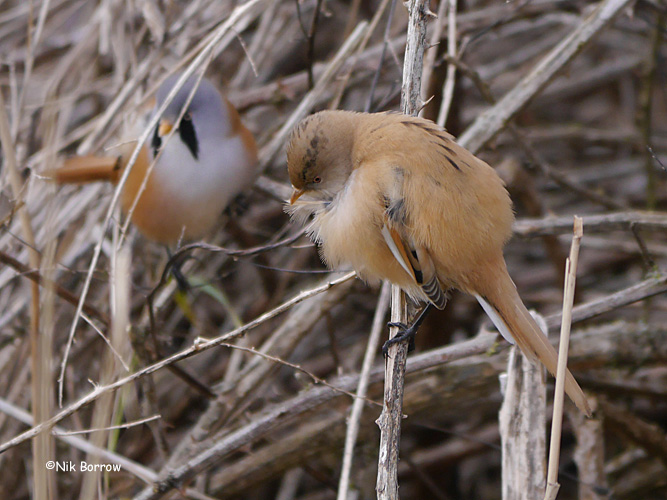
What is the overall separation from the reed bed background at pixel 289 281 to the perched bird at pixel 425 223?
0.08 meters

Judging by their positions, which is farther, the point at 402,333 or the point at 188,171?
the point at 188,171

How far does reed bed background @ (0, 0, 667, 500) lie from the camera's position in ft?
7.68

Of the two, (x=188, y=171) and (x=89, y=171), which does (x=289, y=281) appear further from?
(x=89, y=171)

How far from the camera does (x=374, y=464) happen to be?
2799 mm

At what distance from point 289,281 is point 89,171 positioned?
122 centimetres

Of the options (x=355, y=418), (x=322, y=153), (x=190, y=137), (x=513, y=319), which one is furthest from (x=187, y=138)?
(x=513, y=319)

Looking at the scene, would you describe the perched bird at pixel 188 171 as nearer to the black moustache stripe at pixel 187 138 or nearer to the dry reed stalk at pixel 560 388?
the black moustache stripe at pixel 187 138

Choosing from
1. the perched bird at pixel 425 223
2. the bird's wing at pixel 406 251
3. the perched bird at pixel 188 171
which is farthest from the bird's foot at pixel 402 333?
the perched bird at pixel 188 171

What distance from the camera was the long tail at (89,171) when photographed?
9.63 ft

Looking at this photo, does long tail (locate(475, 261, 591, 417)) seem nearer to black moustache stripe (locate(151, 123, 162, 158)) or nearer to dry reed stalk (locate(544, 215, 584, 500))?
dry reed stalk (locate(544, 215, 584, 500))

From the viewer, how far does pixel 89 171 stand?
2.94 meters

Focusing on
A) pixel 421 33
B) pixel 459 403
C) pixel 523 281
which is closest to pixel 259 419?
pixel 459 403

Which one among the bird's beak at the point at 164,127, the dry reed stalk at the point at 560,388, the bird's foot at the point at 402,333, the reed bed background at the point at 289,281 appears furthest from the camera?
the bird's beak at the point at 164,127

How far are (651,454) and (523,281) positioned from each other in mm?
1355
